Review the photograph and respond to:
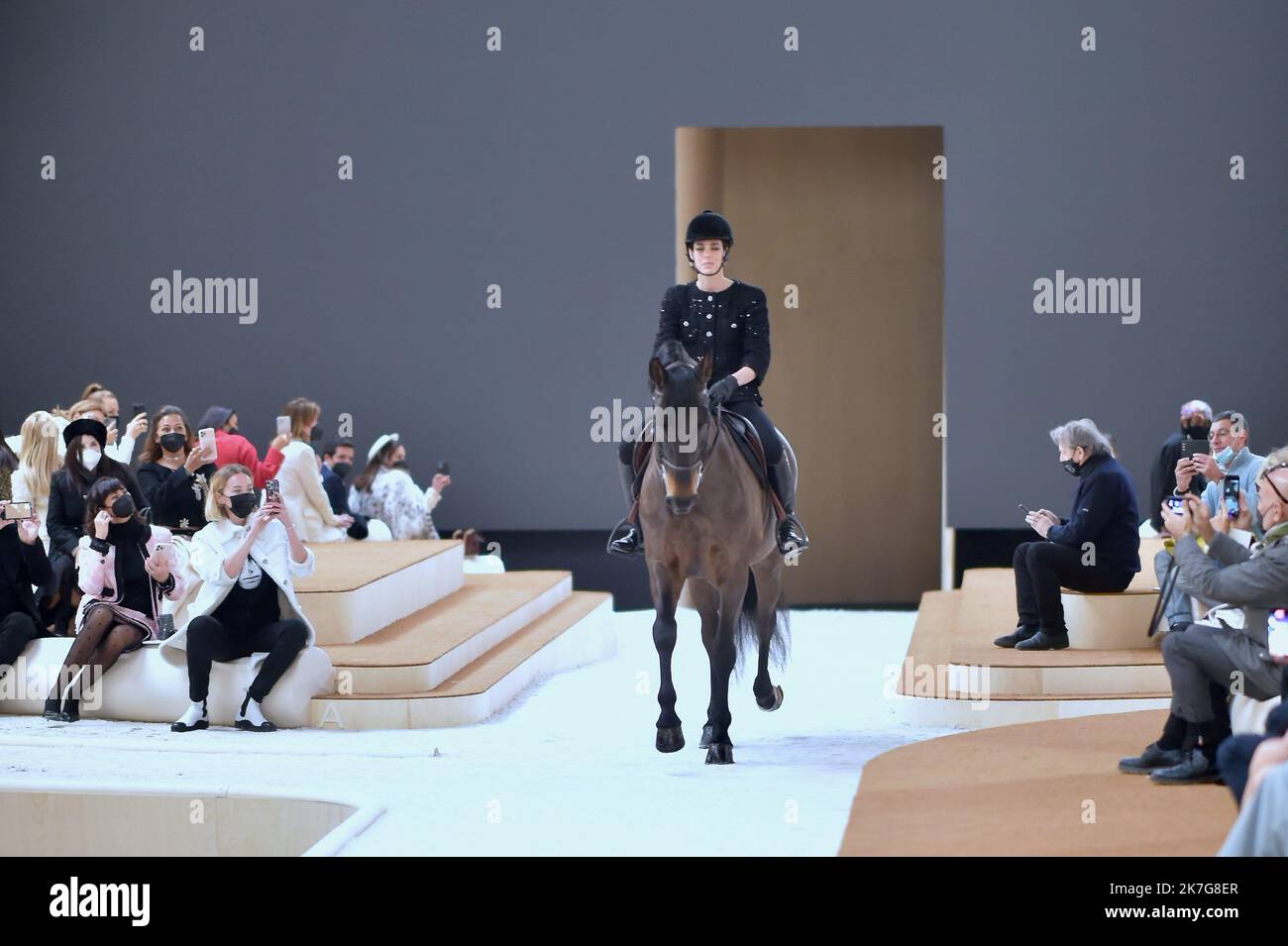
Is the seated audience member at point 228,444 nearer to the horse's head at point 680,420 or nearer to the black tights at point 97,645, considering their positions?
the black tights at point 97,645

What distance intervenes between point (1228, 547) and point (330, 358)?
9.17m

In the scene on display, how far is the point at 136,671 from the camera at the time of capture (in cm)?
764

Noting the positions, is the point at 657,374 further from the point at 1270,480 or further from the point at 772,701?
the point at 1270,480

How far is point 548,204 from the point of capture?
1295 cm

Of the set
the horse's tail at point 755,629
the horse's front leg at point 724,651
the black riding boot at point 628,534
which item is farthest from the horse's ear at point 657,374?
the horse's tail at point 755,629

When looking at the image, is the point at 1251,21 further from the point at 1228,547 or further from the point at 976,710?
the point at 1228,547

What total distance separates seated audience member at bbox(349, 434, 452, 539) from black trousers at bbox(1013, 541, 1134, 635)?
15.7 ft

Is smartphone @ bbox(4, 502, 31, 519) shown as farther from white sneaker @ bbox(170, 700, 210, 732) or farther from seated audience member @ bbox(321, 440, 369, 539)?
seated audience member @ bbox(321, 440, 369, 539)

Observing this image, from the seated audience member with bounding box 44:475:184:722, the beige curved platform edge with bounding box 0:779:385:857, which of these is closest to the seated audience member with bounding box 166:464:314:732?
the seated audience member with bounding box 44:475:184:722

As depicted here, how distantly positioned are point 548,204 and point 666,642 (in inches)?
275

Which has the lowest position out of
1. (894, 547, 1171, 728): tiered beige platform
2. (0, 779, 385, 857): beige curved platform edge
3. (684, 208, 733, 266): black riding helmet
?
(0, 779, 385, 857): beige curved platform edge

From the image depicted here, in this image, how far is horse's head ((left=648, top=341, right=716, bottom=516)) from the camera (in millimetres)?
6098

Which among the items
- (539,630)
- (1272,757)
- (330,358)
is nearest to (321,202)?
(330,358)
